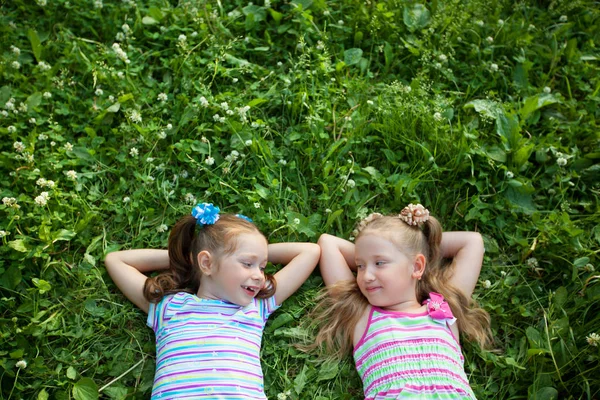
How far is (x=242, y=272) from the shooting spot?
352 centimetres

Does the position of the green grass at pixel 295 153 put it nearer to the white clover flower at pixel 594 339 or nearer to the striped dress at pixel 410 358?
the white clover flower at pixel 594 339

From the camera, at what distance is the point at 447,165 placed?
4.16 metres

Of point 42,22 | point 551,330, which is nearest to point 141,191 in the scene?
point 42,22

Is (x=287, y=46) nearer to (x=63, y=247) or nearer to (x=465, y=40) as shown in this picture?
(x=465, y=40)

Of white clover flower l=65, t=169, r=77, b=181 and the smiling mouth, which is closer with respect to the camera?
the smiling mouth

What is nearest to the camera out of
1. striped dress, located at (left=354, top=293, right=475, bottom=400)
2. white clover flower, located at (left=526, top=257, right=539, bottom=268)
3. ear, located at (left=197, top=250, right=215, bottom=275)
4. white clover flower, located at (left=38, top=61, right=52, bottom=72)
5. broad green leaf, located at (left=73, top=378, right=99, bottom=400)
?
striped dress, located at (left=354, top=293, right=475, bottom=400)

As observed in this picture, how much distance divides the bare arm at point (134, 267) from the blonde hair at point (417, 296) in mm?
921

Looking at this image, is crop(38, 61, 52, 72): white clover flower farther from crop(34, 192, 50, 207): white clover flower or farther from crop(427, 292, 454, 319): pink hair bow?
crop(427, 292, 454, 319): pink hair bow

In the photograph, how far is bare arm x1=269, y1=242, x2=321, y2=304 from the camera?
3.75 metres

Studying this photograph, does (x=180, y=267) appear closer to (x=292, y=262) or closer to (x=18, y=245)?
(x=292, y=262)

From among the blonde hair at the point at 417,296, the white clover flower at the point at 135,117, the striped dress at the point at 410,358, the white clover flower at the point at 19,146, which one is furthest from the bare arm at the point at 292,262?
the white clover flower at the point at 19,146

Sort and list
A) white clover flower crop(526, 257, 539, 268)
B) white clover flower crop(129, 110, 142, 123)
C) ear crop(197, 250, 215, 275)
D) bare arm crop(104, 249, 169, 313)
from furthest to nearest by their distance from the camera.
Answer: white clover flower crop(129, 110, 142, 123), white clover flower crop(526, 257, 539, 268), bare arm crop(104, 249, 169, 313), ear crop(197, 250, 215, 275)

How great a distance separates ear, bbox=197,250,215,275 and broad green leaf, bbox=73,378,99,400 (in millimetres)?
803

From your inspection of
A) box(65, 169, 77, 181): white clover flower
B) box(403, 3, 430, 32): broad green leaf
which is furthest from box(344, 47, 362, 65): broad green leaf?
box(65, 169, 77, 181): white clover flower
